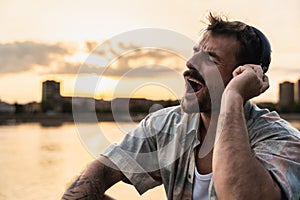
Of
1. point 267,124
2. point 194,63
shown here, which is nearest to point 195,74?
point 194,63

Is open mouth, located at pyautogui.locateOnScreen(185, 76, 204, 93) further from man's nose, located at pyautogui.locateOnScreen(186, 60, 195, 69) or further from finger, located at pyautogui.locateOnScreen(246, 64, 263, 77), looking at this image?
finger, located at pyautogui.locateOnScreen(246, 64, 263, 77)

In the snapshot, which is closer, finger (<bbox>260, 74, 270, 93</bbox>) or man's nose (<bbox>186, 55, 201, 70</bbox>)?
finger (<bbox>260, 74, 270, 93</bbox>)

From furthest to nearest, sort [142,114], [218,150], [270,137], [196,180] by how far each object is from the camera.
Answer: [142,114]
[196,180]
[270,137]
[218,150]

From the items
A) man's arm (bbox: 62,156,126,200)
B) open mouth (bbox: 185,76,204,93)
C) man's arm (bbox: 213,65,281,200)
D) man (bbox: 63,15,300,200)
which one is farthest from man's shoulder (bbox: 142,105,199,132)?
man's arm (bbox: 213,65,281,200)

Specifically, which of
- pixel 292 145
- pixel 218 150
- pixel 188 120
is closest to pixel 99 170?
pixel 188 120

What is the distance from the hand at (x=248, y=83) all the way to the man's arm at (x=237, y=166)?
9 cm

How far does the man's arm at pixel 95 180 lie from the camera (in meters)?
2.18

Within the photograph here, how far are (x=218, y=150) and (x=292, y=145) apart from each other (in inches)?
10.7

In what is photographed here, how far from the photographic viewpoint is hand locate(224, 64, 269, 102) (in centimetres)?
→ 195

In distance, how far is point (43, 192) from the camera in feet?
26.3

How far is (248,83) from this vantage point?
197cm

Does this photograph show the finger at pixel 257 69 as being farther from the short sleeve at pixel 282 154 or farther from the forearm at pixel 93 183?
the forearm at pixel 93 183

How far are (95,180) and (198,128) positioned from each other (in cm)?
49

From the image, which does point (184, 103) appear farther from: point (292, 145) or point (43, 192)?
point (43, 192)
